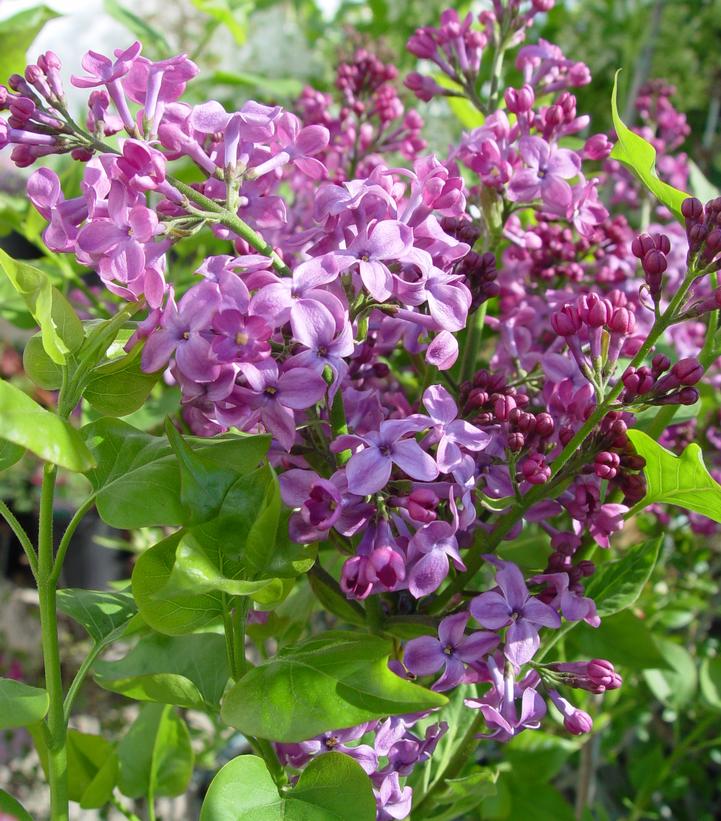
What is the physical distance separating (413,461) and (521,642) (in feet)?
0.34

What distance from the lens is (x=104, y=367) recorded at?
0.40 m

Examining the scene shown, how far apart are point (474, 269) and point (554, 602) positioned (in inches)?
6.5

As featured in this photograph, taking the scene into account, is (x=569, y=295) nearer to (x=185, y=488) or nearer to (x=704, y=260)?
(x=704, y=260)

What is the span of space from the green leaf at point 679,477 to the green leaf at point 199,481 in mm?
179

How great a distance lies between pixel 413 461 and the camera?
367mm

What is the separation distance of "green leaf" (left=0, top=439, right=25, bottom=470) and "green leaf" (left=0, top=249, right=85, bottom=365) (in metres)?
0.04

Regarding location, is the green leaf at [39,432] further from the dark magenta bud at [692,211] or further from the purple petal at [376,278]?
the dark magenta bud at [692,211]

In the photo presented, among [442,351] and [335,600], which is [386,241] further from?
[335,600]

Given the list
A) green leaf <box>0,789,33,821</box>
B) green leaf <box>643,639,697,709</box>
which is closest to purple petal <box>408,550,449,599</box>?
green leaf <box>0,789,33,821</box>

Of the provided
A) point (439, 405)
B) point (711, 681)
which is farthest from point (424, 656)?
point (711, 681)

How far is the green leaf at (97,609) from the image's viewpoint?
0.46 m

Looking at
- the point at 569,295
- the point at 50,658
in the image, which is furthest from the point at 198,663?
the point at 569,295

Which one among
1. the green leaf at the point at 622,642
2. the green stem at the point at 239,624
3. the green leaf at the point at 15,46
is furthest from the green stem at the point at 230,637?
the green leaf at the point at 15,46

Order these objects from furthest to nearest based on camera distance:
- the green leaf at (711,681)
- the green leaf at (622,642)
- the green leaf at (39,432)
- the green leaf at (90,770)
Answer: the green leaf at (711,681) → the green leaf at (622,642) → the green leaf at (90,770) → the green leaf at (39,432)
